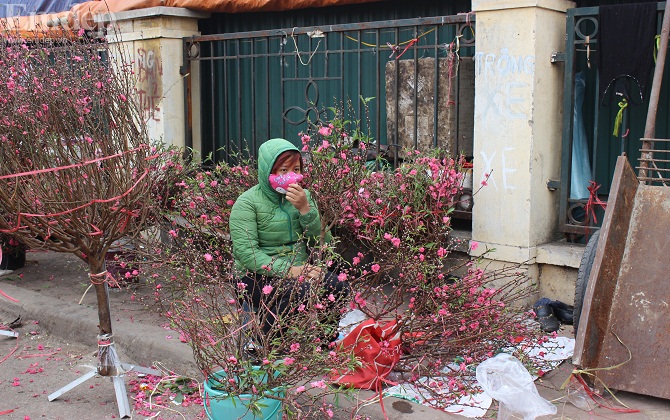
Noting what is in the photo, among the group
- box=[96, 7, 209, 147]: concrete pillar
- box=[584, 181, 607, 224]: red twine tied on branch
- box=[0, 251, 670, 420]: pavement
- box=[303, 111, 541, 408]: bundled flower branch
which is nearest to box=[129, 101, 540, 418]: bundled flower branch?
box=[303, 111, 541, 408]: bundled flower branch

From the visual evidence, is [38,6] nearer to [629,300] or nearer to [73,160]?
[73,160]

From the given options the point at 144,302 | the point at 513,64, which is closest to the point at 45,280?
the point at 144,302

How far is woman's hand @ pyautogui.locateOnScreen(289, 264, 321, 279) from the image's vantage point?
384cm

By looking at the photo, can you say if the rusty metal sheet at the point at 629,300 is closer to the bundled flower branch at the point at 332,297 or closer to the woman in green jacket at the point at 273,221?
the bundled flower branch at the point at 332,297

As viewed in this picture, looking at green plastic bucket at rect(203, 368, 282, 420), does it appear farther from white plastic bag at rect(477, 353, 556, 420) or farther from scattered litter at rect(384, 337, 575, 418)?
white plastic bag at rect(477, 353, 556, 420)

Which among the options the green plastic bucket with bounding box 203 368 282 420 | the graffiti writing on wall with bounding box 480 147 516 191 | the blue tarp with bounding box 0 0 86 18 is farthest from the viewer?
the blue tarp with bounding box 0 0 86 18

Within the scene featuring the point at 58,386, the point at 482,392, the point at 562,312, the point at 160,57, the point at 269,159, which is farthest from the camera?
the point at 160,57

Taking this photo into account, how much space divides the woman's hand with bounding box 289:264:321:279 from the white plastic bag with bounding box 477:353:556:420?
0.99 m

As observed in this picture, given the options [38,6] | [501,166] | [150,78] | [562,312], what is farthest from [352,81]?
[38,6]

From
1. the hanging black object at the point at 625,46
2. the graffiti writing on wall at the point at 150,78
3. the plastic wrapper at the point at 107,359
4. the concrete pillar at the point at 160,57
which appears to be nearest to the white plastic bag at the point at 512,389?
the plastic wrapper at the point at 107,359

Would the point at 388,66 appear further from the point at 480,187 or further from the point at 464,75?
the point at 480,187

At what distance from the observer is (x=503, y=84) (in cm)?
524

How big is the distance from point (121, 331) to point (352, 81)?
10.6 feet

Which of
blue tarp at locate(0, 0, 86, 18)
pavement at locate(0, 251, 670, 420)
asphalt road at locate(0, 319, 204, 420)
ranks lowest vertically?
asphalt road at locate(0, 319, 204, 420)
